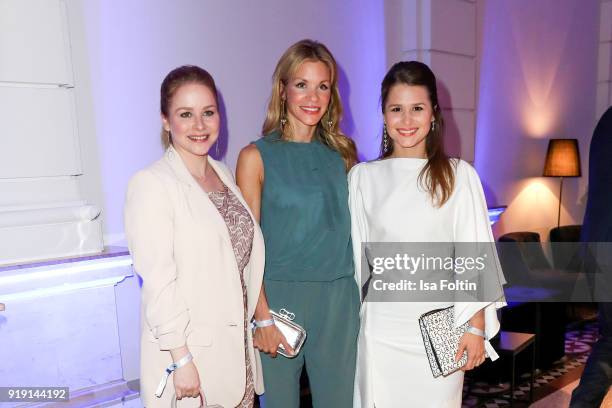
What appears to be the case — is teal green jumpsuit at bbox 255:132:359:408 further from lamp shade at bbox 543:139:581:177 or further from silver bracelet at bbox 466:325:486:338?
lamp shade at bbox 543:139:581:177

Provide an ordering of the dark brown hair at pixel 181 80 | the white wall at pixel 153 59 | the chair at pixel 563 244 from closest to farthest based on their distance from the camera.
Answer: the dark brown hair at pixel 181 80 → the white wall at pixel 153 59 → the chair at pixel 563 244

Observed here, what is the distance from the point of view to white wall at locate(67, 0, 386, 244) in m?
2.72

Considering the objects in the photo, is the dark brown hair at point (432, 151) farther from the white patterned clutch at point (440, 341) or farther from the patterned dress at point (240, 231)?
the patterned dress at point (240, 231)

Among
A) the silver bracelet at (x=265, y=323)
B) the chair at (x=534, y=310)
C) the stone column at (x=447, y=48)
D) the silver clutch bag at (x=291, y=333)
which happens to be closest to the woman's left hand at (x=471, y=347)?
the silver clutch bag at (x=291, y=333)

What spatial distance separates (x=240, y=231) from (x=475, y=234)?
2.73 feet

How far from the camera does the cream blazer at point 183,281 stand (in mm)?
1647

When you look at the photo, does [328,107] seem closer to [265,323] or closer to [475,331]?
[265,323]

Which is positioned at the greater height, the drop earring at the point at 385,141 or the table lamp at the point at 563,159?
the drop earring at the point at 385,141

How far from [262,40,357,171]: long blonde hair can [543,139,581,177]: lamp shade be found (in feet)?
14.9

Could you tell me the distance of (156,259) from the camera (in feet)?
5.40

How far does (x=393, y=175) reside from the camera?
2115mm

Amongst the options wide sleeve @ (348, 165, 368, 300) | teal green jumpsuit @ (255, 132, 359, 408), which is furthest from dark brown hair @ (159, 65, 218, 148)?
wide sleeve @ (348, 165, 368, 300)

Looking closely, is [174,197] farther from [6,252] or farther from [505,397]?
[505,397]

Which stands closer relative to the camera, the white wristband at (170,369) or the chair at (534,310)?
the white wristband at (170,369)
